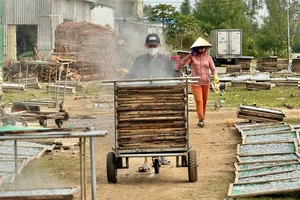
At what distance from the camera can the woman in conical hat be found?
639 inches

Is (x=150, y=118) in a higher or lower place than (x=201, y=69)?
lower

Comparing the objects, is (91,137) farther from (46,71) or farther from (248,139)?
(46,71)

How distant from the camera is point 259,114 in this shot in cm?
1602

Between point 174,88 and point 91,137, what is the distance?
361 centimetres

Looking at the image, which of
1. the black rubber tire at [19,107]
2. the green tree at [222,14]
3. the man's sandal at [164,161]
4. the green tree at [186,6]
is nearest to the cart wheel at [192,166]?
the man's sandal at [164,161]

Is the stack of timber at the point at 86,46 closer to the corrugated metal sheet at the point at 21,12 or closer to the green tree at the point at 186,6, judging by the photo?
the corrugated metal sheet at the point at 21,12

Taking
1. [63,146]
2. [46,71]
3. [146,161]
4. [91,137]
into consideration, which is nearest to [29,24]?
[46,71]

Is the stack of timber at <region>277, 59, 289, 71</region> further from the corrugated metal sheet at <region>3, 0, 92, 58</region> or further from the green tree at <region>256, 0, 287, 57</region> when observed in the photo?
the green tree at <region>256, 0, 287, 57</region>

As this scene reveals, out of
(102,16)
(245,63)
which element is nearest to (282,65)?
(245,63)

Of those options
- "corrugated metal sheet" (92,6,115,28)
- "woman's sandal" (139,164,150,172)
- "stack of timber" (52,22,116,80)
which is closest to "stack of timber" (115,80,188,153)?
"woman's sandal" (139,164,150,172)

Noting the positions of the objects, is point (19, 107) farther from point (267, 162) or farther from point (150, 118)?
point (267, 162)

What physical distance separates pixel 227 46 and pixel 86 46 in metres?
17.8

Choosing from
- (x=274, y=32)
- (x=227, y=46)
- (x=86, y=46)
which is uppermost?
(x=274, y=32)

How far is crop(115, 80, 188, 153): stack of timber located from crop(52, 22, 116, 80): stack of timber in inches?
1043
